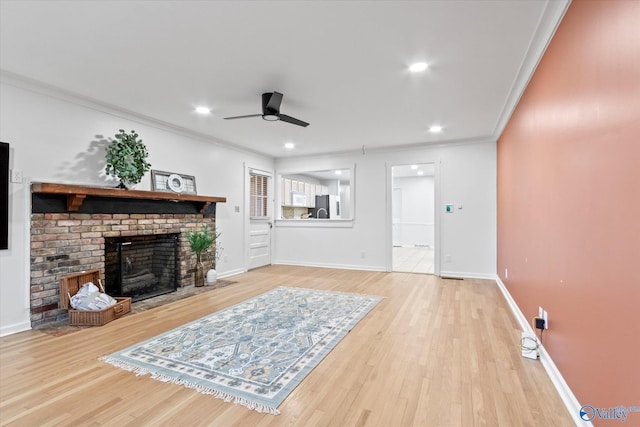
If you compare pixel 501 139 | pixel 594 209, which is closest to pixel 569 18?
pixel 594 209

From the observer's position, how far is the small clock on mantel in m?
4.32

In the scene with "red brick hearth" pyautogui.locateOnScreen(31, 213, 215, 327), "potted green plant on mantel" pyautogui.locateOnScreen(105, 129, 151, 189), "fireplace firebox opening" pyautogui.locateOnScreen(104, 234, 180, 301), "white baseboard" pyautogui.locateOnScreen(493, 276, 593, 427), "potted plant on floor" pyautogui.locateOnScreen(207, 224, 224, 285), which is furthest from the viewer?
"potted plant on floor" pyautogui.locateOnScreen(207, 224, 224, 285)

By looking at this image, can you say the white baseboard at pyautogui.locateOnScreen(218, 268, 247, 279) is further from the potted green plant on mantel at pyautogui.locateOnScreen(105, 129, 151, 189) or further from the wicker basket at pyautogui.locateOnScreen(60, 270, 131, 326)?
the potted green plant on mantel at pyautogui.locateOnScreen(105, 129, 151, 189)

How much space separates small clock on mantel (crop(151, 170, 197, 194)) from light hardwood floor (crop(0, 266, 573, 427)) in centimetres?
187

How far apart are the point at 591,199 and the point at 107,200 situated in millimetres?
4501

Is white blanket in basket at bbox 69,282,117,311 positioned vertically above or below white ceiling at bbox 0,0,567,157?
below

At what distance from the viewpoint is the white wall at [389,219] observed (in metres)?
5.33

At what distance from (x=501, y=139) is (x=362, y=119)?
7.53 ft

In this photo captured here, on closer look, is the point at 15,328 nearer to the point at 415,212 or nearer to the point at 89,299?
the point at 89,299

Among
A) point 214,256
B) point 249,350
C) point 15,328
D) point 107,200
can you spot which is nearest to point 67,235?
point 107,200

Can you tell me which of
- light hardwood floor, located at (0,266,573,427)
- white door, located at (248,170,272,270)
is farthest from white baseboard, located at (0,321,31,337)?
white door, located at (248,170,272,270)

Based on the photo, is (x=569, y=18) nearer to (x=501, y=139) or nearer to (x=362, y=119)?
(x=362, y=119)

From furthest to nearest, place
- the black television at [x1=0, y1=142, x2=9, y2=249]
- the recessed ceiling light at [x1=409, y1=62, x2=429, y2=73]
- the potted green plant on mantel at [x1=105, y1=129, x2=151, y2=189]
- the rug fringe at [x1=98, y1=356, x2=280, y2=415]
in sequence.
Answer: the potted green plant on mantel at [x1=105, y1=129, x2=151, y2=189] < the black television at [x1=0, y1=142, x2=9, y2=249] < the recessed ceiling light at [x1=409, y1=62, x2=429, y2=73] < the rug fringe at [x1=98, y1=356, x2=280, y2=415]

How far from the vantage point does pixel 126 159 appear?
3730 mm
